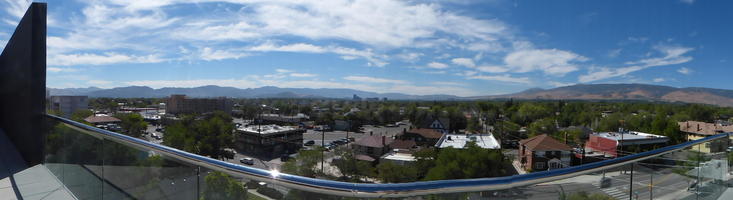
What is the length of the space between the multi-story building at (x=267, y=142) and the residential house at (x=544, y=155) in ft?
56.4

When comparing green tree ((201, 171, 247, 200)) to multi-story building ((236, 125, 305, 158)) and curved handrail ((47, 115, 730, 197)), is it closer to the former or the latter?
curved handrail ((47, 115, 730, 197))

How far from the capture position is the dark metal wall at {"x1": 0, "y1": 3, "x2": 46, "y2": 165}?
363cm

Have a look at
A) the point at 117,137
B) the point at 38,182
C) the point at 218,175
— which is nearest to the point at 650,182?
the point at 218,175

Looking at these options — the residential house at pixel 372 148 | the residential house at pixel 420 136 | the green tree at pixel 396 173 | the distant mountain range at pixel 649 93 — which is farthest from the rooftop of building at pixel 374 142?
the distant mountain range at pixel 649 93

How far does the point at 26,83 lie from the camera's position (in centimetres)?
370

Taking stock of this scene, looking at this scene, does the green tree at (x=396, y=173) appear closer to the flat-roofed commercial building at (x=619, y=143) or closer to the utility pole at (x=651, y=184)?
the flat-roofed commercial building at (x=619, y=143)

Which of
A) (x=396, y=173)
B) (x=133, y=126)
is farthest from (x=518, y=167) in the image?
(x=133, y=126)

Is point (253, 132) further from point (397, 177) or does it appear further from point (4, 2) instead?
point (4, 2)

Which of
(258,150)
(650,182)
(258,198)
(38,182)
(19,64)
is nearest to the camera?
(258,198)

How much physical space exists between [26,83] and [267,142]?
2568cm

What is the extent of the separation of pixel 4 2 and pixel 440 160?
15660mm

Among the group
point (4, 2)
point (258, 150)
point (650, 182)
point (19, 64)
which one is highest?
point (4, 2)

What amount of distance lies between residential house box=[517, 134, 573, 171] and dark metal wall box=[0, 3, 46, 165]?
2008 centimetres

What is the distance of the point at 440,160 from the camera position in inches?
667
